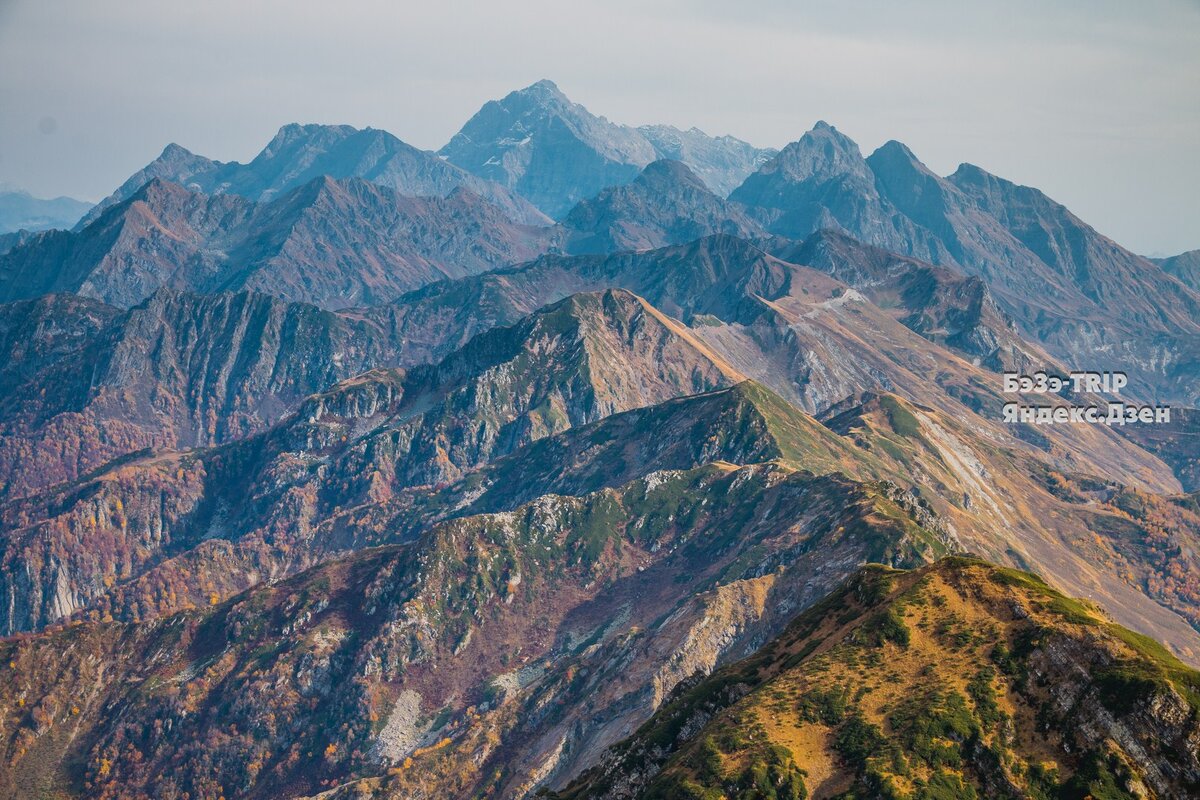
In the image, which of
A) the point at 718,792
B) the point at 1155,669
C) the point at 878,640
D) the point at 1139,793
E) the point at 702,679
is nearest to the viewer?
the point at 1139,793

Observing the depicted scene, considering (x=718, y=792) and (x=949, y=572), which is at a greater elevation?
(x=949, y=572)

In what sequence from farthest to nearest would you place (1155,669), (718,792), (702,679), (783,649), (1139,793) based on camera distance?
(702,679)
(783,649)
(718,792)
(1155,669)
(1139,793)

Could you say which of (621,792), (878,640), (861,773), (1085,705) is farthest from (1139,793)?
(621,792)

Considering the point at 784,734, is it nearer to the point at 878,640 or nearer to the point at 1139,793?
the point at 878,640

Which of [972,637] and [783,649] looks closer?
[972,637]

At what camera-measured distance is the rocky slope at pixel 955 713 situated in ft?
410

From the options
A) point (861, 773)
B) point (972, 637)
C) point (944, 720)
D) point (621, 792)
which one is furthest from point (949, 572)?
point (621, 792)

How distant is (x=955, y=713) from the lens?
5374 inches

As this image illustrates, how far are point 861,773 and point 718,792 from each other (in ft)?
66.7

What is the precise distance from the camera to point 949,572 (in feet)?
539

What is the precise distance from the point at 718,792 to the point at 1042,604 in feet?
191

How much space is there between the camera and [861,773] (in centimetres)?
13400

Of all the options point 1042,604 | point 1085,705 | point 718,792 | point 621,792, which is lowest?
point 621,792

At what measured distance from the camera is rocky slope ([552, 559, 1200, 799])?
410 ft
